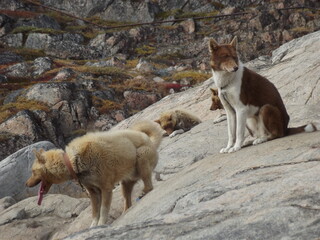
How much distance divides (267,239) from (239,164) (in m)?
3.29

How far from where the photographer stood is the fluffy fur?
62.8ft

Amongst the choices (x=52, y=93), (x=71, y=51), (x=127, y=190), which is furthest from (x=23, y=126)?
(x=71, y=51)

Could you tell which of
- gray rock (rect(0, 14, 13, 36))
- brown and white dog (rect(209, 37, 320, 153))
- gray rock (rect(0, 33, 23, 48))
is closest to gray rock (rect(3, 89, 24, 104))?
brown and white dog (rect(209, 37, 320, 153))

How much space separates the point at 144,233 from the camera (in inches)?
199

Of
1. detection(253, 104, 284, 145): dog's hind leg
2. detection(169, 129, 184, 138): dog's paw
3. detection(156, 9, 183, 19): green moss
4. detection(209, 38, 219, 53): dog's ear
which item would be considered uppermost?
detection(156, 9, 183, 19): green moss

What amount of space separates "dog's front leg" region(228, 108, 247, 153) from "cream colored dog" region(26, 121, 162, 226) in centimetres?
209

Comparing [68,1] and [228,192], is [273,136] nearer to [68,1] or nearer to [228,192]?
[228,192]

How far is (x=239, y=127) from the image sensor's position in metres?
9.05

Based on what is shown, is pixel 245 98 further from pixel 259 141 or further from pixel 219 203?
pixel 219 203

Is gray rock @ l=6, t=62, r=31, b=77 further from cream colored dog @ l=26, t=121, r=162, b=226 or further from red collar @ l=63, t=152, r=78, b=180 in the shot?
red collar @ l=63, t=152, r=78, b=180

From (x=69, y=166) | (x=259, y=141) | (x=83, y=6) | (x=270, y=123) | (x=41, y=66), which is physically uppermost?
(x=83, y=6)

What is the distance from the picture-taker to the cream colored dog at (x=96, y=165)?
9094mm

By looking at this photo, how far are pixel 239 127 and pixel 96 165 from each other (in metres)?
3.16

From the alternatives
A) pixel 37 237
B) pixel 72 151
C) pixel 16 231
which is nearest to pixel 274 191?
pixel 72 151
